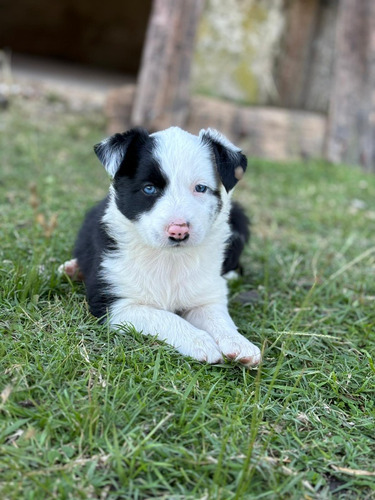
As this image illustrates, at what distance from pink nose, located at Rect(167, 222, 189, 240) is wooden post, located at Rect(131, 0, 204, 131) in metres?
5.18

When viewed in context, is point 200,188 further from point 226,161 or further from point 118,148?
point 118,148

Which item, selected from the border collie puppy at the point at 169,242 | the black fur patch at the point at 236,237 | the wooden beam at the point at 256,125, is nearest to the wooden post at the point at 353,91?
the wooden beam at the point at 256,125

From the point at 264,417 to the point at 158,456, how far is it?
22.6 inches

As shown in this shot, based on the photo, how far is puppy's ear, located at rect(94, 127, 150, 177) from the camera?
288 centimetres

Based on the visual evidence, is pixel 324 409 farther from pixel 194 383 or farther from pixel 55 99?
pixel 55 99

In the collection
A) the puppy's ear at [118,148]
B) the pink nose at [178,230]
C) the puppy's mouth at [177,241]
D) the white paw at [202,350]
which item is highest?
the puppy's ear at [118,148]

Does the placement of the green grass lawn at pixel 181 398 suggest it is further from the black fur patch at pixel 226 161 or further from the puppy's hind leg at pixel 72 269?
the black fur patch at pixel 226 161

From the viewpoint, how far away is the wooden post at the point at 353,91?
7.55 meters

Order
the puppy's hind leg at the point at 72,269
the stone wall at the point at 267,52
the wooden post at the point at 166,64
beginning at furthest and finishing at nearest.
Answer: the stone wall at the point at 267,52
the wooden post at the point at 166,64
the puppy's hind leg at the point at 72,269

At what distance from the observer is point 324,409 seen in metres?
2.56

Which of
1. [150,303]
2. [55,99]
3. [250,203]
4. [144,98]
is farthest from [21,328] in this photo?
[55,99]

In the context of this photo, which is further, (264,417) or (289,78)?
(289,78)

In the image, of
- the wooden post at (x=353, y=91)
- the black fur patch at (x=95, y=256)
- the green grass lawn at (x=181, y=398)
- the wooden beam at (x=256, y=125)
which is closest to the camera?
the green grass lawn at (x=181, y=398)

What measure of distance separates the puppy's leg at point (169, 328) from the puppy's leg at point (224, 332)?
0.06 metres
